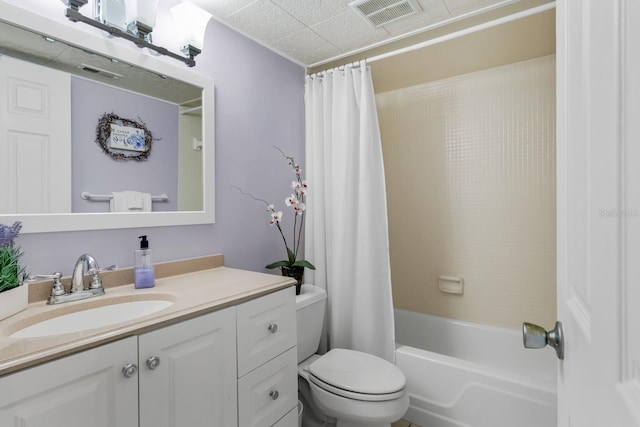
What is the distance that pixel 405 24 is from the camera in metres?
1.89

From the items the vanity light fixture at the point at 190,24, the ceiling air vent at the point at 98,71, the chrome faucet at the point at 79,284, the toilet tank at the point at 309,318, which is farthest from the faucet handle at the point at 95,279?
the vanity light fixture at the point at 190,24

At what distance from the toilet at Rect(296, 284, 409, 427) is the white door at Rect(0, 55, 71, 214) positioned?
1164 mm

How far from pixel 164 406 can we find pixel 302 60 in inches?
84.7

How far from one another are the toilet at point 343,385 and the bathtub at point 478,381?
339 mm

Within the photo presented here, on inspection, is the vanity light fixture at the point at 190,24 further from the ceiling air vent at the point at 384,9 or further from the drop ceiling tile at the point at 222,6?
the ceiling air vent at the point at 384,9

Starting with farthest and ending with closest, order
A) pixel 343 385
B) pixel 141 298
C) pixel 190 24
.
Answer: pixel 190 24 → pixel 343 385 → pixel 141 298

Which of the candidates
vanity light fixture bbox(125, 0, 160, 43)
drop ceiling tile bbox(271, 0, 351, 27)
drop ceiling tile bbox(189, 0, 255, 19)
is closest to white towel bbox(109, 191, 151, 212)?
vanity light fixture bbox(125, 0, 160, 43)

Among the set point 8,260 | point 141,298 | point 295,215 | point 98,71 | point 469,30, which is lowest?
point 141,298

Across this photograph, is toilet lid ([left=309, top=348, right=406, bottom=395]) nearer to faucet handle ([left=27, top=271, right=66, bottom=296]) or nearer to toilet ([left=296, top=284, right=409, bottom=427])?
toilet ([left=296, top=284, right=409, bottom=427])

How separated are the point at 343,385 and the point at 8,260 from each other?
4.16 ft

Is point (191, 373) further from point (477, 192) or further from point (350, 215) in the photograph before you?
point (477, 192)

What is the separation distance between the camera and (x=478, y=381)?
1586mm

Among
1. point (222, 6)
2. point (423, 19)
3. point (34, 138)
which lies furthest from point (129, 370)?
point (423, 19)

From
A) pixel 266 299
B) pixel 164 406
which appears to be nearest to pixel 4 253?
pixel 164 406
